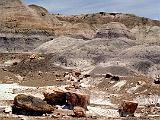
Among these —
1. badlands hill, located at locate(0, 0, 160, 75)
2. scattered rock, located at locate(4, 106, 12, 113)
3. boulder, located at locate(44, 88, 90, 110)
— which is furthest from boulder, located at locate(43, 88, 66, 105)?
badlands hill, located at locate(0, 0, 160, 75)

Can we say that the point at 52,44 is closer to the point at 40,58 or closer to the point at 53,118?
the point at 40,58

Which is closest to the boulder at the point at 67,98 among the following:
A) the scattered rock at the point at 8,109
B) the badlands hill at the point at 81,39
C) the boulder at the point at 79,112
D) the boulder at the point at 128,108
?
the boulder at the point at 79,112

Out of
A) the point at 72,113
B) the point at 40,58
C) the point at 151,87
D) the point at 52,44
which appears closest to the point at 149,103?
the point at 151,87

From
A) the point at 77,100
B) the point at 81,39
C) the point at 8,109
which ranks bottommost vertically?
the point at 8,109

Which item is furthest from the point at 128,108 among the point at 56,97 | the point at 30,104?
the point at 30,104

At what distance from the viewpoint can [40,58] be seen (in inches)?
2026

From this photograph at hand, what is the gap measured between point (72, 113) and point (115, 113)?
8.61ft

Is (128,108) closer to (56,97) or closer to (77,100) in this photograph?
(77,100)

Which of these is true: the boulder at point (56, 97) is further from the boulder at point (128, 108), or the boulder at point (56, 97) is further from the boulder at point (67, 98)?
the boulder at point (128, 108)

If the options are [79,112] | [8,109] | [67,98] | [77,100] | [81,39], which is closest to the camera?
[79,112]

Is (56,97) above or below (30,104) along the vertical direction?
below

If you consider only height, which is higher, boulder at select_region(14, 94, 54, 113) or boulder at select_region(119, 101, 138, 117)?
boulder at select_region(14, 94, 54, 113)

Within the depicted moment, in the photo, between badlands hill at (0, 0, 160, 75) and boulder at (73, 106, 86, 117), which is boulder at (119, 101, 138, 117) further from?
badlands hill at (0, 0, 160, 75)

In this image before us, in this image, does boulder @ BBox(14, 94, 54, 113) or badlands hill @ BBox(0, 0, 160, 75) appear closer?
boulder @ BBox(14, 94, 54, 113)
